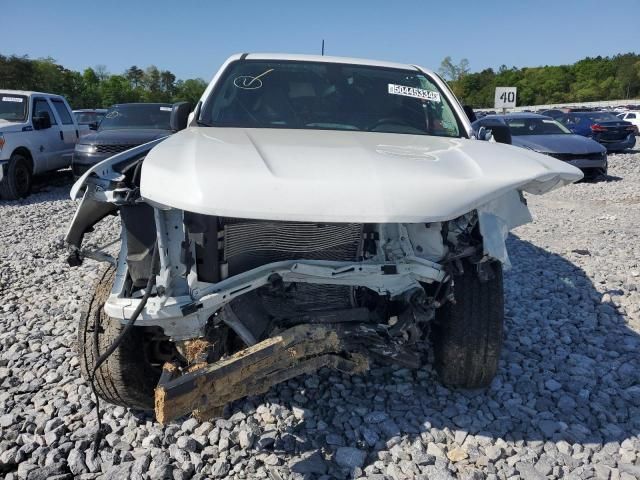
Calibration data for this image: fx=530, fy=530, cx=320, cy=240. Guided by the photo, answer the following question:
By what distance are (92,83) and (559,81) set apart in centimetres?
5522

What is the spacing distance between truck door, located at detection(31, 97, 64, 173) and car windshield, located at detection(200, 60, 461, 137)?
293 inches

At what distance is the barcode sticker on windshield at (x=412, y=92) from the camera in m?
3.76

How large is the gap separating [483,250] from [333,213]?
89cm

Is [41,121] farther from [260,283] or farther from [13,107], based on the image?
[260,283]

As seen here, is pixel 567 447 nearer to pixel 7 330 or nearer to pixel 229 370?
pixel 229 370

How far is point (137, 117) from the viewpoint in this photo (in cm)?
1043

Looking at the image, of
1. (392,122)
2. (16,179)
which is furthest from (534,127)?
(16,179)

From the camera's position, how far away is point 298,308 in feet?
8.50

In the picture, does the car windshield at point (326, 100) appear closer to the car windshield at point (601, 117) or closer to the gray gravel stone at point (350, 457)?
the gray gravel stone at point (350, 457)

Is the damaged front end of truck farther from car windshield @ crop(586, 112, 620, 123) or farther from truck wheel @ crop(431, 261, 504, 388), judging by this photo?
car windshield @ crop(586, 112, 620, 123)

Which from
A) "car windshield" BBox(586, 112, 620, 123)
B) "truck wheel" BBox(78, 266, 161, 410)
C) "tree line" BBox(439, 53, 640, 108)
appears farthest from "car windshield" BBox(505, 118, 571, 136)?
"tree line" BBox(439, 53, 640, 108)

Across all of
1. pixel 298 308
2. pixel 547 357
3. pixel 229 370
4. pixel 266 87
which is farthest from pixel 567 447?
pixel 266 87

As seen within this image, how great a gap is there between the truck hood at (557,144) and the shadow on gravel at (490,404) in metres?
8.32

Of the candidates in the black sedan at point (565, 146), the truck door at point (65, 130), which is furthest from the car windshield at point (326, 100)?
the truck door at point (65, 130)
